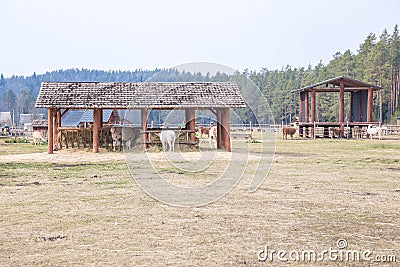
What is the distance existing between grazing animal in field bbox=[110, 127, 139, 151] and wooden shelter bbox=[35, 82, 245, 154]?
0.75m

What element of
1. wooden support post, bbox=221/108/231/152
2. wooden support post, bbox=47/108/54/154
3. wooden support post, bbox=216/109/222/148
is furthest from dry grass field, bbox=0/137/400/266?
wooden support post, bbox=216/109/222/148

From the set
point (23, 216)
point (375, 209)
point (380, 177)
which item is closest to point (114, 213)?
point (23, 216)

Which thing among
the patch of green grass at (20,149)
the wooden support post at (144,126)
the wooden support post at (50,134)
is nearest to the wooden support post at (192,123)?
the wooden support post at (144,126)

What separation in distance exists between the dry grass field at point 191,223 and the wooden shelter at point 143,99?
11.3m

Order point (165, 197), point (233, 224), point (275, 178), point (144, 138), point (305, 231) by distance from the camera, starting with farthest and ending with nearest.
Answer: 1. point (144, 138)
2. point (275, 178)
3. point (165, 197)
4. point (233, 224)
5. point (305, 231)

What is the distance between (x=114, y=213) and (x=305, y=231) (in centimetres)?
319

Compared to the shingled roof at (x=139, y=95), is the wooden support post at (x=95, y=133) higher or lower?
lower

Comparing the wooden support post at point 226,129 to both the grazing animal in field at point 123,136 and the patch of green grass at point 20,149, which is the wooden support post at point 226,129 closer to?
the grazing animal in field at point 123,136

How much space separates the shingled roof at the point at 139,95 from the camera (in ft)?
81.8

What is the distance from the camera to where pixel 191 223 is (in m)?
8.00

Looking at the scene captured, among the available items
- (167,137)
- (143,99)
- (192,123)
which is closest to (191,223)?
(167,137)

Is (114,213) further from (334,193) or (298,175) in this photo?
(298,175)

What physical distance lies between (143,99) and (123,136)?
205 cm

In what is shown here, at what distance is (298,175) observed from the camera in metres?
14.8
